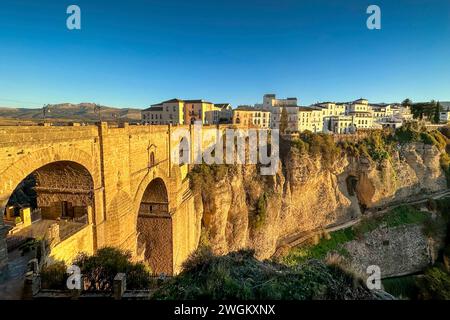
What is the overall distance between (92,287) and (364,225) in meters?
35.4

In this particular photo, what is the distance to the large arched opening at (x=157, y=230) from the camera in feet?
61.0

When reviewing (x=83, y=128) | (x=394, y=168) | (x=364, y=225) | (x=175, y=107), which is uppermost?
(x=175, y=107)

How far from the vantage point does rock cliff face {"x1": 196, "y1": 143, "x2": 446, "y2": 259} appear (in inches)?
987

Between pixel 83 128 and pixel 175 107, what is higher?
pixel 175 107

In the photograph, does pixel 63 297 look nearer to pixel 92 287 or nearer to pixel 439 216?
pixel 92 287

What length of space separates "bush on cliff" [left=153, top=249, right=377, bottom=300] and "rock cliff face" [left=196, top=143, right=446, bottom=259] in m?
17.2

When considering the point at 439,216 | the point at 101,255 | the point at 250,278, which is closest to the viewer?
the point at 250,278

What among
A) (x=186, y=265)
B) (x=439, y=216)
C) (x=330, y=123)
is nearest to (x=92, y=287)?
(x=186, y=265)

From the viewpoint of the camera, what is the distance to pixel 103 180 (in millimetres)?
11203

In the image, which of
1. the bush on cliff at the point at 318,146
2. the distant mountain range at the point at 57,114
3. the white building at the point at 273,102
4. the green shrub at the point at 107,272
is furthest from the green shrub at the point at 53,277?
the white building at the point at 273,102

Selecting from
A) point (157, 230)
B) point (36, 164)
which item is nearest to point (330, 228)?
point (157, 230)

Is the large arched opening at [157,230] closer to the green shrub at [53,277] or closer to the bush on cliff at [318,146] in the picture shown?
the green shrub at [53,277]

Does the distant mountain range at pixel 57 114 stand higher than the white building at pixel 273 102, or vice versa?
the white building at pixel 273 102

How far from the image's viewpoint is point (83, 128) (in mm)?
9922
